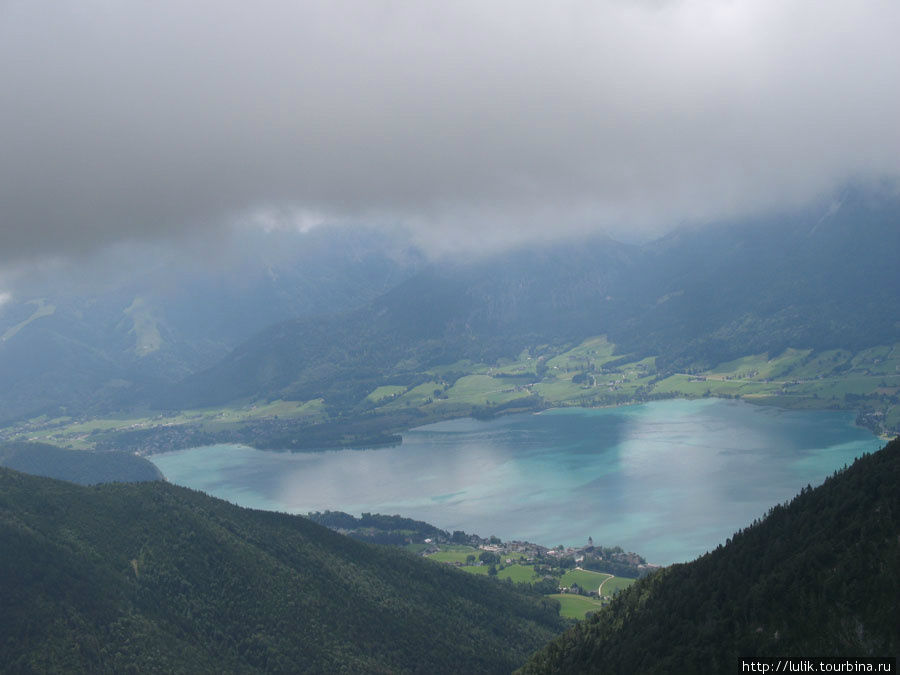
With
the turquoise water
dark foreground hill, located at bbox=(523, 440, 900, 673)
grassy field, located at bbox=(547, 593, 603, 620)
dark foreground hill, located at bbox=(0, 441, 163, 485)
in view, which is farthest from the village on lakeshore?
dark foreground hill, located at bbox=(0, 441, 163, 485)

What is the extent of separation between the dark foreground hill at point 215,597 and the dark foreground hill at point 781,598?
18191 millimetres

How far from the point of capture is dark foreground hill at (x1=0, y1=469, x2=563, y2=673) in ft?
180

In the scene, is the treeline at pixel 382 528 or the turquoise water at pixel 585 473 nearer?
the treeline at pixel 382 528

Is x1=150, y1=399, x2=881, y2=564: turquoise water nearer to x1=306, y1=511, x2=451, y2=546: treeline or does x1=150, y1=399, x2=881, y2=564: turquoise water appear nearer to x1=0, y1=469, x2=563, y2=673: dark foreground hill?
x1=306, y1=511, x2=451, y2=546: treeline

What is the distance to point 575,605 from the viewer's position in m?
76.6

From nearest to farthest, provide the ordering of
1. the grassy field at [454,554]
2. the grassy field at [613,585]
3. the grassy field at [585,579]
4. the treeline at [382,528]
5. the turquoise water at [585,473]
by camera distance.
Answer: the grassy field at [613,585] < the grassy field at [585,579] < the grassy field at [454,554] < the treeline at [382,528] < the turquoise water at [585,473]

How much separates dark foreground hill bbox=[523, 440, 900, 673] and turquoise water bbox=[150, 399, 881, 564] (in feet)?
148

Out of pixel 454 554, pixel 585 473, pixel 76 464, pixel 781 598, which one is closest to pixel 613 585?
pixel 454 554

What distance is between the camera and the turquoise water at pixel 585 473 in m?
105

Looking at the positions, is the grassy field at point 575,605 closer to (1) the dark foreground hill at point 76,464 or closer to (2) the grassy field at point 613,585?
(2) the grassy field at point 613,585

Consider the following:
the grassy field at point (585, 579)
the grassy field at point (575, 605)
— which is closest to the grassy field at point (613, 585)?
the grassy field at point (585, 579)

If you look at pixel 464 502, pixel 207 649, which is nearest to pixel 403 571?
pixel 207 649

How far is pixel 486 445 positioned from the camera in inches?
6762

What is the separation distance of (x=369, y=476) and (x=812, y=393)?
10006 centimetres
